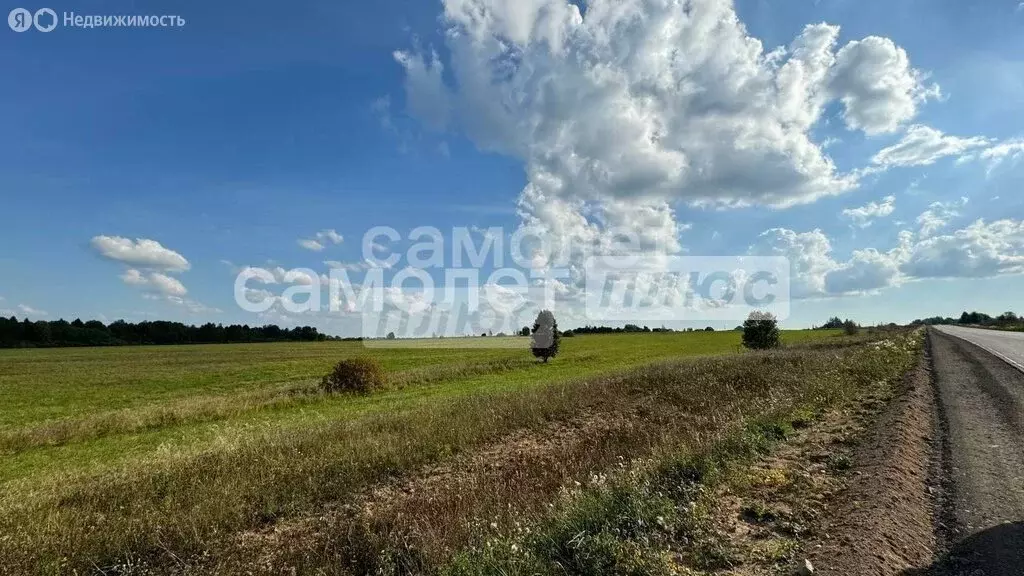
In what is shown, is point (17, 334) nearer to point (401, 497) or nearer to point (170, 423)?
point (170, 423)

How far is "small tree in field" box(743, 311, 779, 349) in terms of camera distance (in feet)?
164

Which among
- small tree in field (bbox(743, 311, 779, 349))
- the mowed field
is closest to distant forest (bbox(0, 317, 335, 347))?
the mowed field

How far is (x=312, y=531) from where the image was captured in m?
7.99

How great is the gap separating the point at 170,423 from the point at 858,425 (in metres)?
25.9

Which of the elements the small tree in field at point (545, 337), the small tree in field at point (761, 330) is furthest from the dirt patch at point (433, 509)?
the small tree in field at point (761, 330)

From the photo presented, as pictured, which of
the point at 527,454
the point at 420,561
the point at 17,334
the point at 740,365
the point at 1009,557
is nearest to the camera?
the point at 1009,557

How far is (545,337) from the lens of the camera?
172ft

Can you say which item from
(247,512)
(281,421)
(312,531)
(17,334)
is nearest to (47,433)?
(281,421)

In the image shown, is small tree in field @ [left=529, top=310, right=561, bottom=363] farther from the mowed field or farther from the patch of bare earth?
the patch of bare earth

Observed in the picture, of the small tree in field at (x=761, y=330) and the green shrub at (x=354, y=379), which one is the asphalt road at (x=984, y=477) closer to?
the green shrub at (x=354, y=379)

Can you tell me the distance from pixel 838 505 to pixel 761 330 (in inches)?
1964

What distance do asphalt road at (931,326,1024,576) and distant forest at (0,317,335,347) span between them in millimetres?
139316

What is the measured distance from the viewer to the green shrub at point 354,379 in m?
30.6

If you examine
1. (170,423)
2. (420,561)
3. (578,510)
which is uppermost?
(578,510)
